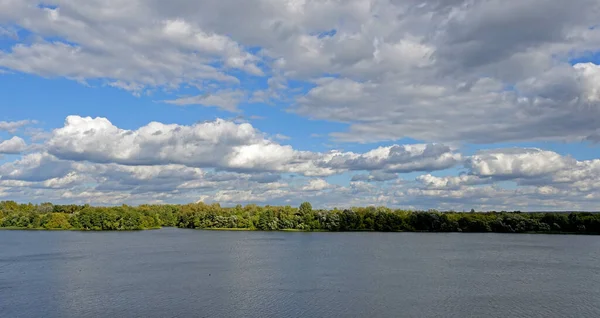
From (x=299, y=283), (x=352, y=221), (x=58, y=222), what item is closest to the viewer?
(x=299, y=283)

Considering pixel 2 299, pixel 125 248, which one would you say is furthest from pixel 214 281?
pixel 125 248

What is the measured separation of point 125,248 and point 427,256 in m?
60.1

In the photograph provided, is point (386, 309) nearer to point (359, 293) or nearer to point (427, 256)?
point (359, 293)

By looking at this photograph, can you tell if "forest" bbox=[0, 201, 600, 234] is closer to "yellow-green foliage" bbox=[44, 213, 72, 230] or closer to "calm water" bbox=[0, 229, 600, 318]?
"yellow-green foliage" bbox=[44, 213, 72, 230]

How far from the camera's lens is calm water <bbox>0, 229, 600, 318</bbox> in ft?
147

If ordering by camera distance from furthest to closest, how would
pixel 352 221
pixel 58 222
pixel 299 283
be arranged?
1. pixel 58 222
2. pixel 352 221
3. pixel 299 283

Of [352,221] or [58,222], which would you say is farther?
[58,222]

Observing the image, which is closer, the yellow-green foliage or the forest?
the forest

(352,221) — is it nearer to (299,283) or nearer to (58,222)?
(58,222)

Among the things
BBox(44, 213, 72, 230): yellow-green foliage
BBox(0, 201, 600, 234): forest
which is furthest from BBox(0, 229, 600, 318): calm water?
BBox(44, 213, 72, 230): yellow-green foliage

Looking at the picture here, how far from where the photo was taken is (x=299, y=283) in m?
58.7

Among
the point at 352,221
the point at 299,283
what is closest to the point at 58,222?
the point at 352,221

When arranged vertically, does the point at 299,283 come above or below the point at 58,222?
A: below

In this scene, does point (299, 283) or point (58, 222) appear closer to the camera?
point (299, 283)
